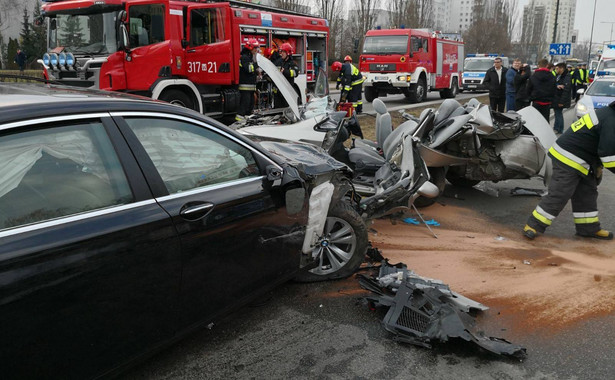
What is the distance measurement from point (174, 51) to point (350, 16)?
101 ft

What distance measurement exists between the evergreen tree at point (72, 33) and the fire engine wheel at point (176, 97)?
193 cm

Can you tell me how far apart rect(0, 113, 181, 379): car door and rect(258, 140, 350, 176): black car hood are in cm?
146

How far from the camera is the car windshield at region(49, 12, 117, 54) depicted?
9734 millimetres

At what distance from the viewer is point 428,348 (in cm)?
307

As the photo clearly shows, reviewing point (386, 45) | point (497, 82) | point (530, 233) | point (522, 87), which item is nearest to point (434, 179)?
point (530, 233)

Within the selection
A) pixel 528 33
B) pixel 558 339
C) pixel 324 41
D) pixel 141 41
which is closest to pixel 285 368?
pixel 558 339

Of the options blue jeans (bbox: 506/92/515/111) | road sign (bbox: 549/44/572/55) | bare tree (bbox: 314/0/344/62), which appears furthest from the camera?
bare tree (bbox: 314/0/344/62)

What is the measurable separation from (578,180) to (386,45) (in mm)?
14752

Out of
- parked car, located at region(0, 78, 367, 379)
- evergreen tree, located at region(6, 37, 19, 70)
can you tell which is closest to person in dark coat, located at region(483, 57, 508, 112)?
parked car, located at region(0, 78, 367, 379)

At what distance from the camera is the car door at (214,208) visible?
8.40 feet

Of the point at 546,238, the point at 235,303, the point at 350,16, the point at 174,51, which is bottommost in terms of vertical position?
the point at 546,238

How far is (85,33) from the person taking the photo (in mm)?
10047

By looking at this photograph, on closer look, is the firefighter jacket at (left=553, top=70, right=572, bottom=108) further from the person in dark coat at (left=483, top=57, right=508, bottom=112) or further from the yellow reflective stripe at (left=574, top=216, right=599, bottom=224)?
the yellow reflective stripe at (left=574, top=216, right=599, bottom=224)

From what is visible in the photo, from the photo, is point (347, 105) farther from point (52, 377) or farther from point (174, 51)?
point (52, 377)
